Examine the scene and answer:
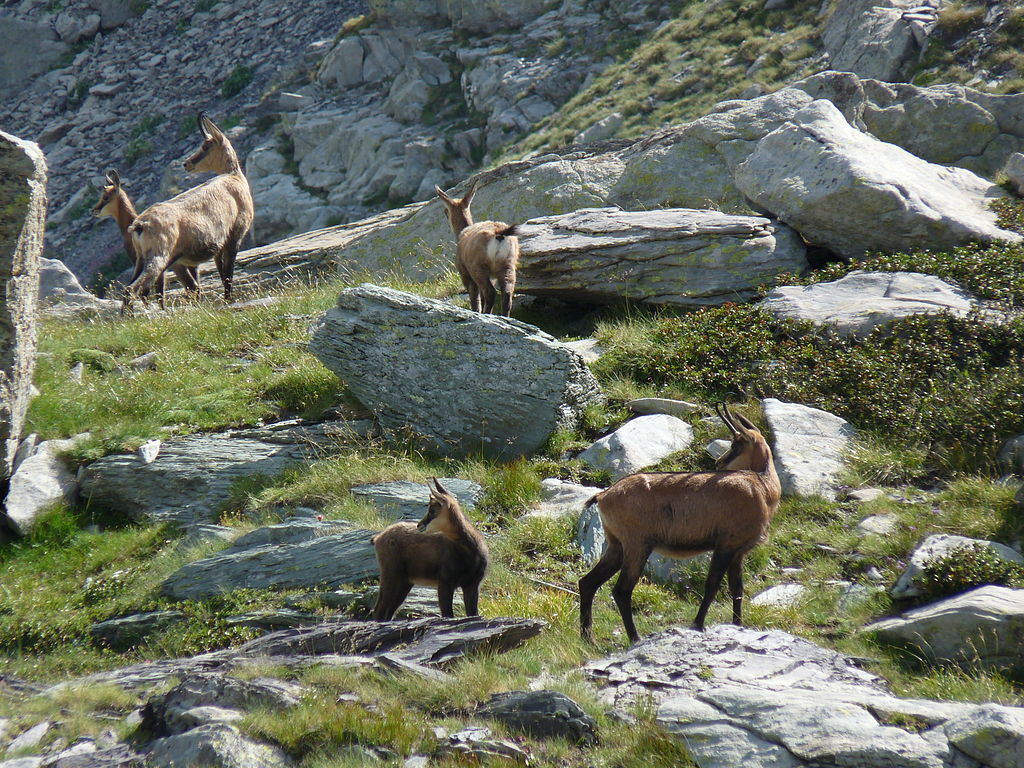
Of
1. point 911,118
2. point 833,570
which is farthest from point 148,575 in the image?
point 911,118

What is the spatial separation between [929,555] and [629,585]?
93.0 inches

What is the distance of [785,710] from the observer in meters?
4.21

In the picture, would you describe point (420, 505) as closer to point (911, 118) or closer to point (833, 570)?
point (833, 570)

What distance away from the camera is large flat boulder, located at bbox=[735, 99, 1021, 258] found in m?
11.8

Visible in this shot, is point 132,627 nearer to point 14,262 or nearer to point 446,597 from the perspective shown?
point 446,597

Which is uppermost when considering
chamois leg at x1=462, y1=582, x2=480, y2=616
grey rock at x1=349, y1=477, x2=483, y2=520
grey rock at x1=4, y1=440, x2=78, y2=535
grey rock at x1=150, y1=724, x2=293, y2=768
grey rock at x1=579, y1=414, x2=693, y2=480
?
grey rock at x1=150, y1=724, x2=293, y2=768

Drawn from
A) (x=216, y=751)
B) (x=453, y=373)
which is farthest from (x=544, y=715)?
(x=453, y=373)

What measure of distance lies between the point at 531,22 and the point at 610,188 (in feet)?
95.2

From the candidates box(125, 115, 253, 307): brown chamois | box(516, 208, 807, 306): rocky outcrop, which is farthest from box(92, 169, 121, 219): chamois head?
box(516, 208, 807, 306): rocky outcrop

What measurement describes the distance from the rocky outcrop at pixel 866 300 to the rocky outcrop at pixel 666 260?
0.94 meters

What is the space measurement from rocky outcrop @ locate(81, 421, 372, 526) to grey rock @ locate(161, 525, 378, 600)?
1.56 meters

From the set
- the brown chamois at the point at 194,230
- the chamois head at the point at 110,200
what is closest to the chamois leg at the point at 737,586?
the brown chamois at the point at 194,230

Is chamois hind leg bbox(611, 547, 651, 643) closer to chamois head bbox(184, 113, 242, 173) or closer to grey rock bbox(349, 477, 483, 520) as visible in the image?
grey rock bbox(349, 477, 483, 520)

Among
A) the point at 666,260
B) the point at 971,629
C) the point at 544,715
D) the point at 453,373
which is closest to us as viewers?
the point at 544,715
